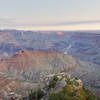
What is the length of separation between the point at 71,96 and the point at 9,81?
69.9 m

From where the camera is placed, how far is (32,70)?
139875 millimetres

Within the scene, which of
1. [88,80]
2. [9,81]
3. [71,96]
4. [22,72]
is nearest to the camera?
[71,96]

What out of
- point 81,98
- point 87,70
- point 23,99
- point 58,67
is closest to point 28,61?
point 58,67

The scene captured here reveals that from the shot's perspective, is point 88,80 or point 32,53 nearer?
point 88,80

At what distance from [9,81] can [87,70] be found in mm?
75277

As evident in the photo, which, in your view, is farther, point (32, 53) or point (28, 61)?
point (32, 53)

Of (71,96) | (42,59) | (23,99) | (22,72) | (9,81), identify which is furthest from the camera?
(42,59)

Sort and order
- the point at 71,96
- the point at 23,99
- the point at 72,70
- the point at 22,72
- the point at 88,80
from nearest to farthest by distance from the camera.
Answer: the point at 71,96
the point at 23,99
the point at 88,80
the point at 22,72
the point at 72,70

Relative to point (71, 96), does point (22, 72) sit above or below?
below

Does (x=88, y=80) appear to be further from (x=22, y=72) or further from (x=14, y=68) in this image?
(x=14, y=68)

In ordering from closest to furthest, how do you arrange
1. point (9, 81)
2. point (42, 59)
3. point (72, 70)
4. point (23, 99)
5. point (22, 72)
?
point (23, 99)
point (9, 81)
point (22, 72)
point (72, 70)
point (42, 59)

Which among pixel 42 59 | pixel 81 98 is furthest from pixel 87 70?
pixel 81 98

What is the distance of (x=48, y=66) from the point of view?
149625mm

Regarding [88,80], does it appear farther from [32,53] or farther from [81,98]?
[81,98]
